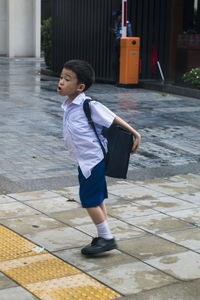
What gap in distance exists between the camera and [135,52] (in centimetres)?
1688

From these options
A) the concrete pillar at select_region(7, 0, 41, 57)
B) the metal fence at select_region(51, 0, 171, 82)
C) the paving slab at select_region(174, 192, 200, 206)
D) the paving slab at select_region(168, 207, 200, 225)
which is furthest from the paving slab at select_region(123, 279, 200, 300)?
the concrete pillar at select_region(7, 0, 41, 57)

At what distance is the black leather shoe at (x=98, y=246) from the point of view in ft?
16.3

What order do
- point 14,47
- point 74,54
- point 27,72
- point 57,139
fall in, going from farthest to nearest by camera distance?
point 14,47 < point 27,72 < point 74,54 < point 57,139

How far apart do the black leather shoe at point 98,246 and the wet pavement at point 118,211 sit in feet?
0.21

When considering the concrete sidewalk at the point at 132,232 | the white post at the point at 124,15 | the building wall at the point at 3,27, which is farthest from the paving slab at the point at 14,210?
the building wall at the point at 3,27

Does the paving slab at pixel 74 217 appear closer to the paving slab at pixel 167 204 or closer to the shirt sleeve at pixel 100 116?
the paving slab at pixel 167 204

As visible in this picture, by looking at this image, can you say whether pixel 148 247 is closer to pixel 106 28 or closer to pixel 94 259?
pixel 94 259

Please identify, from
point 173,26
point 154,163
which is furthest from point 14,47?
point 154,163

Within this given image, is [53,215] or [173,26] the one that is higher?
[173,26]

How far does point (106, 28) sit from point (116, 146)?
44.8 feet

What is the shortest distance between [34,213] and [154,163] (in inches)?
112

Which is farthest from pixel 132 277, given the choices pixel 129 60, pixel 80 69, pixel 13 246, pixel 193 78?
pixel 129 60

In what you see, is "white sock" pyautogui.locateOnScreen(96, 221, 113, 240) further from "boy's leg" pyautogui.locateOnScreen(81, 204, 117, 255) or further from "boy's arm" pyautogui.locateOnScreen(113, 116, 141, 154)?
"boy's arm" pyautogui.locateOnScreen(113, 116, 141, 154)

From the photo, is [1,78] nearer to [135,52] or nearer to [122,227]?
[135,52]
